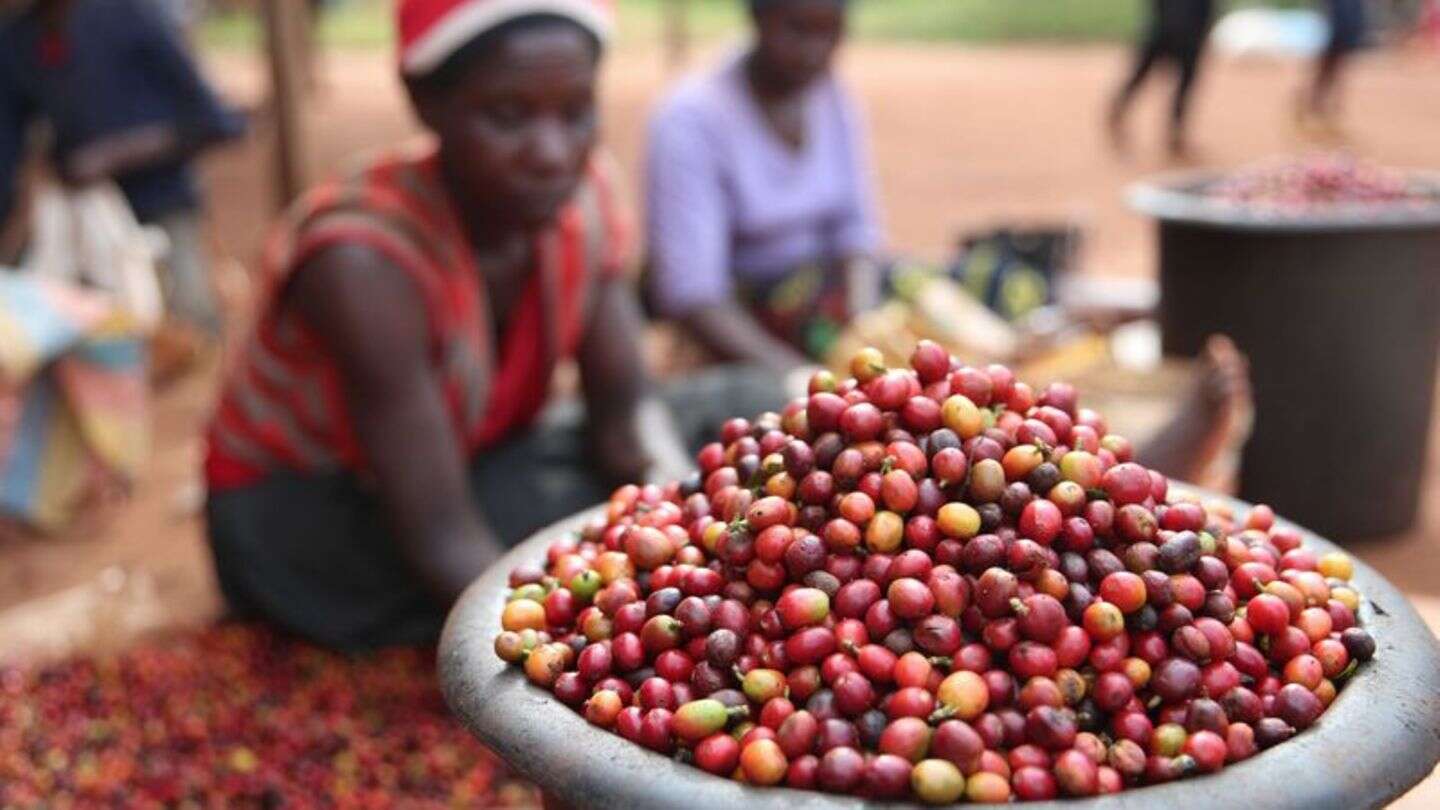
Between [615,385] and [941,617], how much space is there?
7.71 ft

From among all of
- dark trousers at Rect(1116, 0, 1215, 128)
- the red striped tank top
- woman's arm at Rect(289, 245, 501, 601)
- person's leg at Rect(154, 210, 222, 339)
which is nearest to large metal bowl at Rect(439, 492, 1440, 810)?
woman's arm at Rect(289, 245, 501, 601)

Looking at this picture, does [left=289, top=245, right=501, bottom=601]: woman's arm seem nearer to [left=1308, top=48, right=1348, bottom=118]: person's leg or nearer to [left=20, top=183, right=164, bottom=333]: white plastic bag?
[left=20, top=183, right=164, bottom=333]: white plastic bag

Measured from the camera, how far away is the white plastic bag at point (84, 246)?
520cm

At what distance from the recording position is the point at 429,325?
305 cm

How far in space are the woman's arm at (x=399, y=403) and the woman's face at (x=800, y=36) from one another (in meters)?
1.61

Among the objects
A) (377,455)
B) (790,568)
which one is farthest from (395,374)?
(790,568)

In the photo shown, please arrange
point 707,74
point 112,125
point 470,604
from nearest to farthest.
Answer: point 470,604 → point 707,74 → point 112,125

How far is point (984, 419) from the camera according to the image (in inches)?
66.3

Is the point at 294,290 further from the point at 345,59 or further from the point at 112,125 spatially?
the point at 345,59

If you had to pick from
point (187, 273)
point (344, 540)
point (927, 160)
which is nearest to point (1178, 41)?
point (927, 160)

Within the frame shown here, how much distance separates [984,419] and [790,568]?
0.96 feet

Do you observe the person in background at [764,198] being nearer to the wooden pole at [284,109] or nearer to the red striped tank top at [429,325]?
the red striped tank top at [429,325]

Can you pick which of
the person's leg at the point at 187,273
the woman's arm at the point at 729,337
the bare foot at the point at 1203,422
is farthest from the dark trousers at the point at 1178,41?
the bare foot at the point at 1203,422

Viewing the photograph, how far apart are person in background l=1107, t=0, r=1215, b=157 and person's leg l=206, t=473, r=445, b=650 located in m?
10.2
